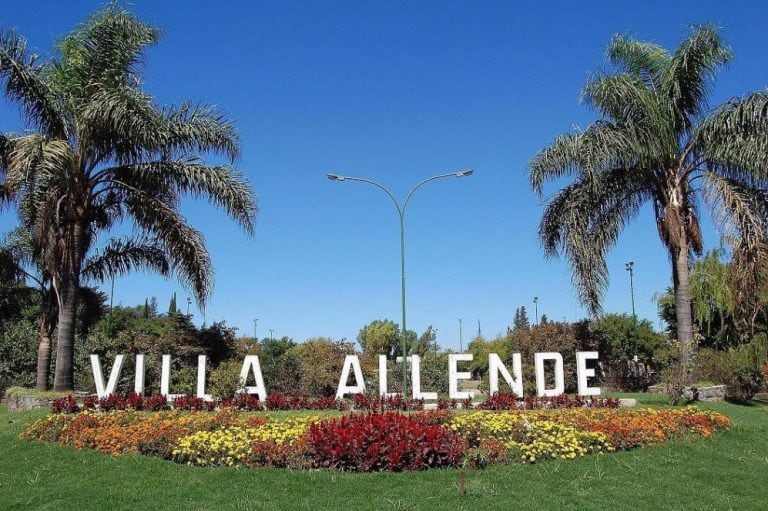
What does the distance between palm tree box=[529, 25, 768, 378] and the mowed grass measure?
8455 millimetres

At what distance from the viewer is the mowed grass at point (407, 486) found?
8336 mm

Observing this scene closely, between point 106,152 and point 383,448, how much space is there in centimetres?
1239

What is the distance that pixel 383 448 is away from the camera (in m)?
9.51

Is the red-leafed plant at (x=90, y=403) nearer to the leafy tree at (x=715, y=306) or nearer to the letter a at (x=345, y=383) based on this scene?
the letter a at (x=345, y=383)

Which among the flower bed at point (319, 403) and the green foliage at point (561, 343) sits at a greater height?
the green foliage at point (561, 343)

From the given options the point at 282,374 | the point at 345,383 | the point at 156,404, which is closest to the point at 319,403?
the point at 345,383

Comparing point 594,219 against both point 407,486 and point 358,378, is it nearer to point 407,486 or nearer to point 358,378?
point 358,378

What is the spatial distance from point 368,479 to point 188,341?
1414cm

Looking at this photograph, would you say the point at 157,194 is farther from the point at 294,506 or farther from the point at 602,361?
the point at 602,361

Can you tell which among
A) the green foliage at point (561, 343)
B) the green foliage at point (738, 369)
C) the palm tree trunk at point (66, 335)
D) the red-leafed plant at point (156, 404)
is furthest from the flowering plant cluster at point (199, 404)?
the green foliage at point (738, 369)

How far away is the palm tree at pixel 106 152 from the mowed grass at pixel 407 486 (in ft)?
25.4

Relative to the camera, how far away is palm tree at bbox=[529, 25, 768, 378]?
59.5 ft

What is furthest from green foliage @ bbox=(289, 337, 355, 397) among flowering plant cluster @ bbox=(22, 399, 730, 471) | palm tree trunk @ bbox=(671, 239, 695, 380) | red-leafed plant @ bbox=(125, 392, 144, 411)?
palm tree trunk @ bbox=(671, 239, 695, 380)

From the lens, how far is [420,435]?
31.9 feet
